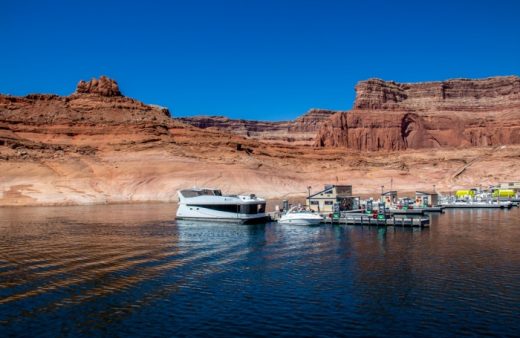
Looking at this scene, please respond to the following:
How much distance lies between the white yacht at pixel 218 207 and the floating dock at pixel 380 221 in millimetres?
8533

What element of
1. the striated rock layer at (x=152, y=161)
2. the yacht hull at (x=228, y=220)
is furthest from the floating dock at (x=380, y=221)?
the striated rock layer at (x=152, y=161)

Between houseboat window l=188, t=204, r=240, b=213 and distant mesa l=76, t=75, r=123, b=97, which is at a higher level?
distant mesa l=76, t=75, r=123, b=97

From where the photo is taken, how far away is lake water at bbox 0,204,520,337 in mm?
21188

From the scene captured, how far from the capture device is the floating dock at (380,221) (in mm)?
55469

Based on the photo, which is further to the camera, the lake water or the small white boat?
the small white boat

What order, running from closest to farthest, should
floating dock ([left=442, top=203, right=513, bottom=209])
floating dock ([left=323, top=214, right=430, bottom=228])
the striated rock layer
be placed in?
floating dock ([left=323, top=214, right=430, bottom=228]), floating dock ([left=442, top=203, right=513, bottom=209]), the striated rock layer

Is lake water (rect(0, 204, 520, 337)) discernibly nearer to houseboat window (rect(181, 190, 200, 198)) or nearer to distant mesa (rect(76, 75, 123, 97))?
houseboat window (rect(181, 190, 200, 198))

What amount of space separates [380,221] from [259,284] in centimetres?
3222

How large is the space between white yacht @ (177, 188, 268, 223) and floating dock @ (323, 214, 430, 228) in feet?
28.0

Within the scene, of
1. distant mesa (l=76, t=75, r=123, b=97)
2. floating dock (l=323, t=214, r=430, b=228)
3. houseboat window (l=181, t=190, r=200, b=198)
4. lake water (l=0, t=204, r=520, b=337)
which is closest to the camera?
lake water (l=0, t=204, r=520, b=337)

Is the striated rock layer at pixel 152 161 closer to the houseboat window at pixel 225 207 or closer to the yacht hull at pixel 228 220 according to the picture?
the yacht hull at pixel 228 220

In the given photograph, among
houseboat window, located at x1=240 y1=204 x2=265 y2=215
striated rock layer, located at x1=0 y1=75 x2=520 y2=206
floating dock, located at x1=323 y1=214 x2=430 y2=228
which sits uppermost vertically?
striated rock layer, located at x1=0 y1=75 x2=520 y2=206

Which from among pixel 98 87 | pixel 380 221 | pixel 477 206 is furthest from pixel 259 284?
pixel 98 87

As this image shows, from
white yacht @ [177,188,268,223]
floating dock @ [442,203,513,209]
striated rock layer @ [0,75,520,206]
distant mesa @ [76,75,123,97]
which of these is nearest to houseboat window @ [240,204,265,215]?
white yacht @ [177,188,268,223]
